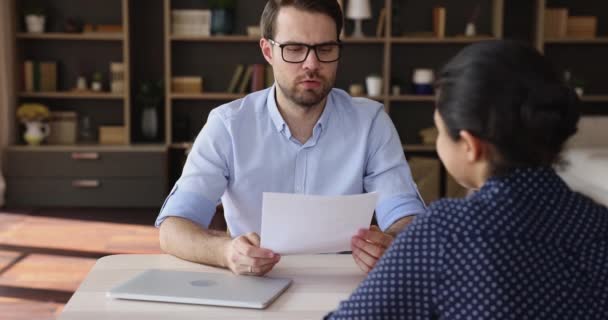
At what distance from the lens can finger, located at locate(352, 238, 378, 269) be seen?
1.60 metres

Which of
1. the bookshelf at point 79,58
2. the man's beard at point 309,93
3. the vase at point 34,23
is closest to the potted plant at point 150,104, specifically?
the bookshelf at point 79,58

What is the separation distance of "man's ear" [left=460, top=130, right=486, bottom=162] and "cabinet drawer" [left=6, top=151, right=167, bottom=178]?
14.8 ft

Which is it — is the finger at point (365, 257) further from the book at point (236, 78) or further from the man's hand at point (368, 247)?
the book at point (236, 78)

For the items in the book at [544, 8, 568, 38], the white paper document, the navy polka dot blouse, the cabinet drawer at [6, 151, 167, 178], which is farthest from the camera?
the book at [544, 8, 568, 38]

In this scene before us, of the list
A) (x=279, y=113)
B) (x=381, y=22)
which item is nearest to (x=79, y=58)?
(x=381, y=22)

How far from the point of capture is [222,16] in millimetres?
5551

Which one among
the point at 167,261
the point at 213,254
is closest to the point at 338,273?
the point at 213,254

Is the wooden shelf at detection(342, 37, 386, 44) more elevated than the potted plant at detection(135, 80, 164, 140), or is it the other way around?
the wooden shelf at detection(342, 37, 386, 44)

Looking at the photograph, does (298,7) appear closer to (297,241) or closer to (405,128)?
(297,241)

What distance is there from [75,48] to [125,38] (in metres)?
0.54

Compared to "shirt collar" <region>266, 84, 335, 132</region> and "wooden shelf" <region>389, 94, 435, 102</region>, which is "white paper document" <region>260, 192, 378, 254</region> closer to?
"shirt collar" <region>266, 84, 335, 132</region>

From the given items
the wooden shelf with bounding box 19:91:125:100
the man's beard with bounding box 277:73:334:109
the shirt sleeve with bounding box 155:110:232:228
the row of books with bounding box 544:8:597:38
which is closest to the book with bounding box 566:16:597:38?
the row of books with bounding box 544:8:597:38

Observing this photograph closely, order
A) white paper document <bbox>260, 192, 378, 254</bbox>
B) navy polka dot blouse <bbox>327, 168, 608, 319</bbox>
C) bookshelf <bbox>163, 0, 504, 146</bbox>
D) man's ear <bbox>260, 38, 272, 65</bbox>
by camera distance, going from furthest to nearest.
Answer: bookshelf <bbox>163, 0, 504, 146</bbox>, man's ear <bbox>260, 38, 272, 65</bbox>, white paper document <bbox>260, 192, 378, 254</bbox>, navy polka dot blouse <bbox>327, 168, 608, 319</bbox>

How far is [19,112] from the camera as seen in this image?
17.9 feet
